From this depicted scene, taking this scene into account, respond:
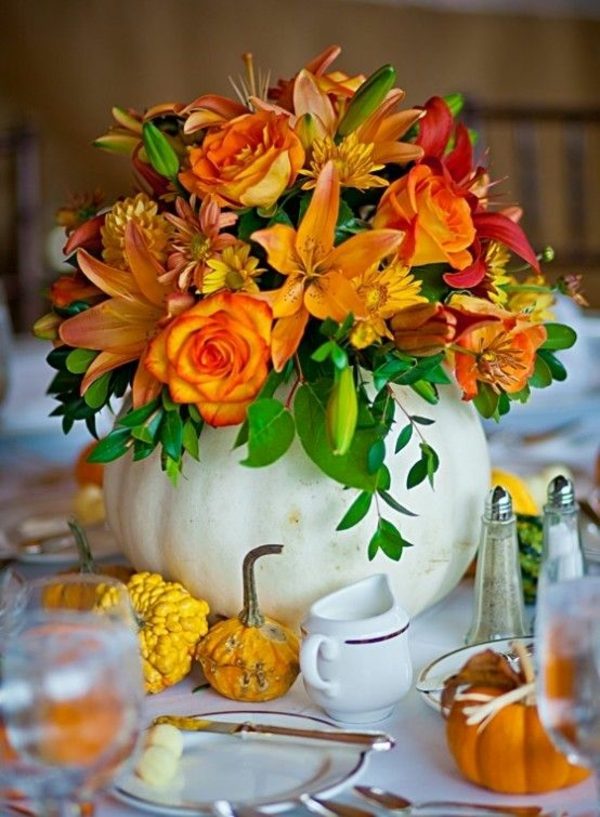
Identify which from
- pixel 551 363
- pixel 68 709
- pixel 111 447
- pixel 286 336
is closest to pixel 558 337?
pixel 551 363

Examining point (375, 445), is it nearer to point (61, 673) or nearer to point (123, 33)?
point (61, 673)

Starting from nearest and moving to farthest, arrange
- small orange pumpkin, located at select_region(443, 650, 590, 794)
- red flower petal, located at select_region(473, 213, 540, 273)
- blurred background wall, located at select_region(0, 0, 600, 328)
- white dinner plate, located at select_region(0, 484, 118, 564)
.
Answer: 1. small orange pumpkin, located at select_region(443, 650, 590, 794)
2. red flower petal, located at select_region(473, 213, 540, 273)
3. white dinner plate, located at select_region(0, 484, 118, 564)
4. blurred background wall, located at select_region(0, 0, 600, 328)

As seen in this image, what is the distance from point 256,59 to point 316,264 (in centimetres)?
462

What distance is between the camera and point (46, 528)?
136 cm

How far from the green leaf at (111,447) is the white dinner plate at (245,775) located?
0.71 ft

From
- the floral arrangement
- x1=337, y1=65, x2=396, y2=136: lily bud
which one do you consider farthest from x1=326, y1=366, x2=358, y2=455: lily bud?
x1=337, y1=65, x2=396, y2=136: lily bud

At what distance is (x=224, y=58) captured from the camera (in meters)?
5.21

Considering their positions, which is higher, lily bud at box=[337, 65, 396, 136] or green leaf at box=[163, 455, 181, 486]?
lily bud at box=[337, 65, 396, 136]

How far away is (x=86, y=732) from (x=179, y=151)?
498mm

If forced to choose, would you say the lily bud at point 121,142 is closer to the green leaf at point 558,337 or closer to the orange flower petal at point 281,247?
the orange flower petal at point 281,247

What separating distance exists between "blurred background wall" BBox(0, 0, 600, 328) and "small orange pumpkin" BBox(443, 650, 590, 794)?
4065 mm

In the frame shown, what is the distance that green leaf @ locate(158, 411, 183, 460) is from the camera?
2.90 feet

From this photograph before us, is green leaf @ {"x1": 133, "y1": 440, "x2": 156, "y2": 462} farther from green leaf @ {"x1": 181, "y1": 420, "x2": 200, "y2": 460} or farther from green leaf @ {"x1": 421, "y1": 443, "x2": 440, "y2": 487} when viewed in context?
green leaf @ {"x1": 421, "y1": 443, "x2": 440, "y2": 487}

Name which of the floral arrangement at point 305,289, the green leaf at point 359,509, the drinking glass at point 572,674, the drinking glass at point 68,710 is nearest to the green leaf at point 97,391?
the floral arrangement at point 305,289
